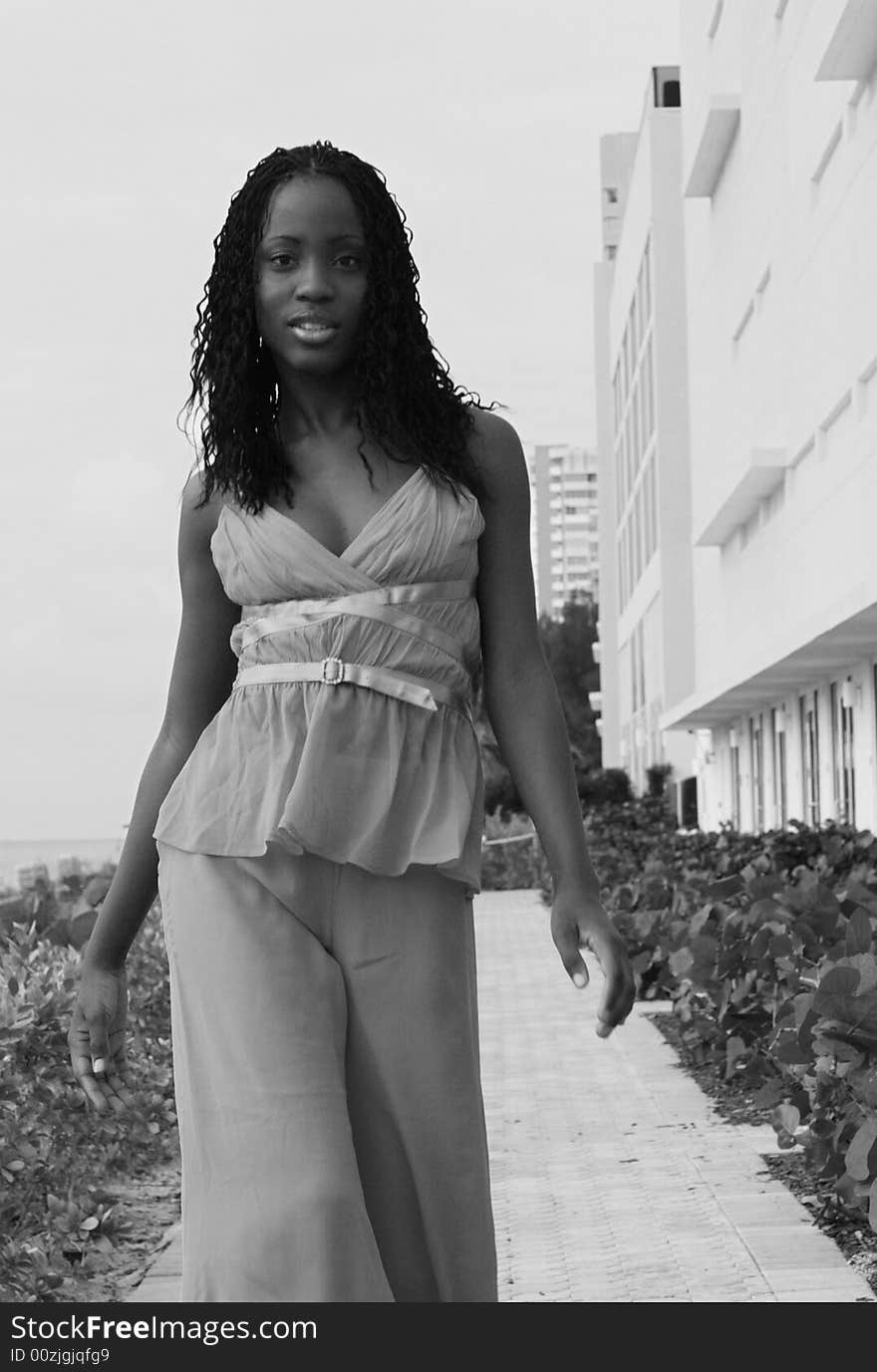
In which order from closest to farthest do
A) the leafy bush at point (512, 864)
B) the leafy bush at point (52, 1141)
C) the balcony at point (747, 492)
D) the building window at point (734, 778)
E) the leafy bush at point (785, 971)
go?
the leafy bush at point (52, 1141) < the leafy bush at point (785, 971) < the balcony at point (747, 492) < the leafy bush at point (512, 864) < the building window at point (734, 778)

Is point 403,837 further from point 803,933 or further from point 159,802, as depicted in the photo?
point 803,933

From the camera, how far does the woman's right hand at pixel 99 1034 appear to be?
2.88 meters

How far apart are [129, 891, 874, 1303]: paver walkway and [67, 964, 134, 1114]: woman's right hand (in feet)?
7.10

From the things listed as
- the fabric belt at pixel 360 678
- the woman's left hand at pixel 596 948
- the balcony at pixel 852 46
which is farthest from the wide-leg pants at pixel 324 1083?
the balcony at pixel 852 46

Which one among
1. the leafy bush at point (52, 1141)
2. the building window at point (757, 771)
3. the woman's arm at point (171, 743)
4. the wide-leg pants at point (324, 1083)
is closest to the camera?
the wide-leg pants at point (324, 1083)

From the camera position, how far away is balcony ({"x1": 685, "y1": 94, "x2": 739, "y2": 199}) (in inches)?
1061

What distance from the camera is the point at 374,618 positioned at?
265 cm

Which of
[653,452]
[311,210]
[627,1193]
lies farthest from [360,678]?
[653,452]

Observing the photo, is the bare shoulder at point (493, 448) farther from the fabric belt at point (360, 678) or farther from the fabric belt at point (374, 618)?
the fabric belt at point (360, 678)

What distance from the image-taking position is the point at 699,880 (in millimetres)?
11227

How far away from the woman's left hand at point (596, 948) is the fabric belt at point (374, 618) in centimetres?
31

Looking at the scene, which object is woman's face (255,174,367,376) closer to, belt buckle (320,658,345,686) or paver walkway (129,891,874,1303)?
belt buckle (320,658,345,686)

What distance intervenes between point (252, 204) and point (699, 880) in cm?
875

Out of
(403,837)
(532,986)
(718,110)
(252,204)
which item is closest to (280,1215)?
(403,837)
